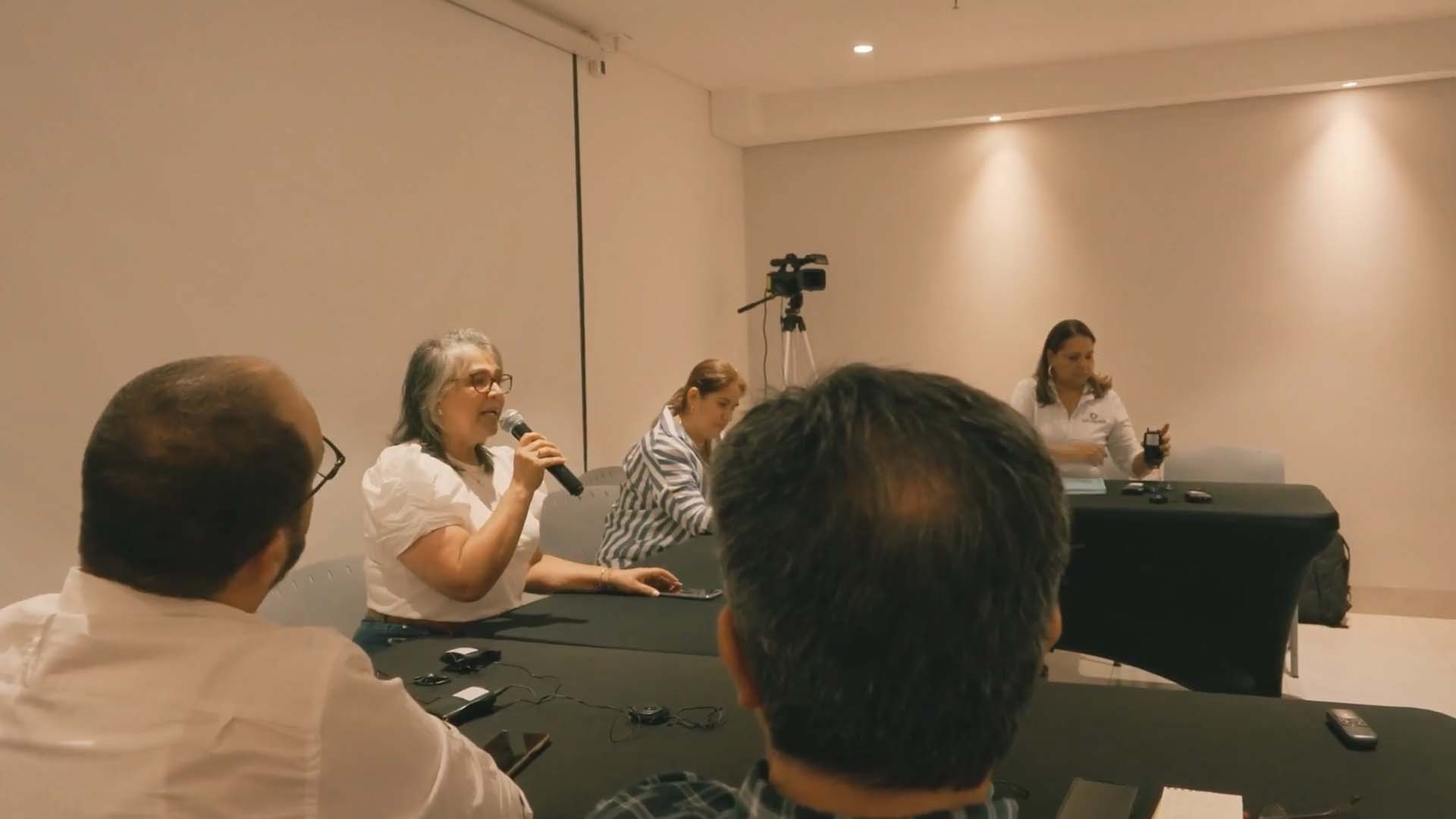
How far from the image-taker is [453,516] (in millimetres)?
2143

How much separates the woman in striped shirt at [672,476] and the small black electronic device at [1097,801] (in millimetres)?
1808

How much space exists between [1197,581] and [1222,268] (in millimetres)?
2658

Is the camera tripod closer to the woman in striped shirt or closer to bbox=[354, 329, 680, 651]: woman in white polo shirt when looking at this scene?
the woman in striped shirt

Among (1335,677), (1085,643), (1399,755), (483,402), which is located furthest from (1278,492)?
(483,402)

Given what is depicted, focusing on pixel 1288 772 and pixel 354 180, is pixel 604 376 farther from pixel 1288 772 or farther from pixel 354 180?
pixel 1288 772

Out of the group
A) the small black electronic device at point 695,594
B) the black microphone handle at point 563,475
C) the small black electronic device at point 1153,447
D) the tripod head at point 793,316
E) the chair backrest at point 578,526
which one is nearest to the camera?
the small black electronic device at point 695,594

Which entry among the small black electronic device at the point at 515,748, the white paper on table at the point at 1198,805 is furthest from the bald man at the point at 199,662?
the white paper on table at the point at 1198,805

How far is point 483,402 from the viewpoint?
2361 mm

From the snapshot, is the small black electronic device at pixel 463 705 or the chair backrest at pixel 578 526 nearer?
the small black electronic device at pixel 463 705

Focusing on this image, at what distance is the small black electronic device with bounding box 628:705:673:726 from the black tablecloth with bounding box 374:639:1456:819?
0.02 meters

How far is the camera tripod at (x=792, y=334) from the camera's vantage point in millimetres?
5359

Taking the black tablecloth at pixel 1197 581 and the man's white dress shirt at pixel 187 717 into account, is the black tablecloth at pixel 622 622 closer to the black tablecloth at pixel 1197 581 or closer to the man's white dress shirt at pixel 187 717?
the man's white dress shirt at pixel 187 717

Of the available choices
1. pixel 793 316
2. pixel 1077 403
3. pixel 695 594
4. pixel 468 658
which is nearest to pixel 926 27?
pixel 793 316

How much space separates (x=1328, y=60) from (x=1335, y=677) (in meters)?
2.81
